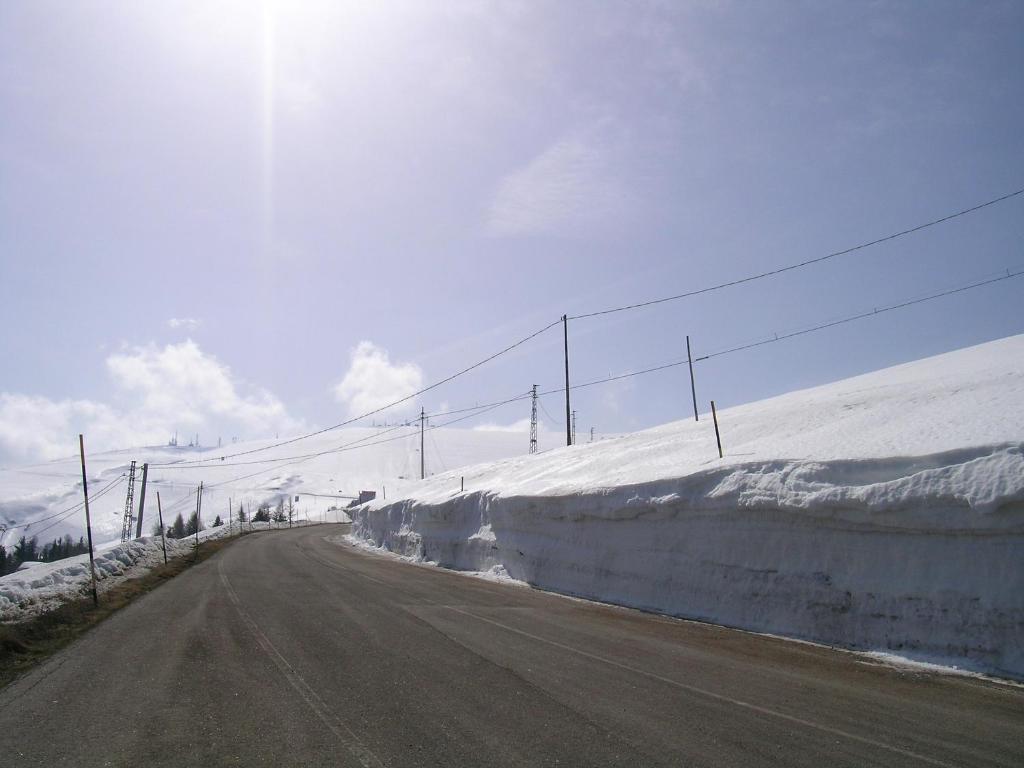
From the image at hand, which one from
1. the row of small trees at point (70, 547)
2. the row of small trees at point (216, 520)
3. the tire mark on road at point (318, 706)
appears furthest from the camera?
the row of small trees at point (70, 547)


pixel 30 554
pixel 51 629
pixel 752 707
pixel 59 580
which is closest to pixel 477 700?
pixel 752 707

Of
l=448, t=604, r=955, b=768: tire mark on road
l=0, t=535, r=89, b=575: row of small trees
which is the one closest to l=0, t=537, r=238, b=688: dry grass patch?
l=448, t=604, r=955, b=768: tire mark on road

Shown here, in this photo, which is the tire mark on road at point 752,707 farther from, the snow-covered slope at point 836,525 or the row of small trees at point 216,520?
the row of small trees at point 216,520

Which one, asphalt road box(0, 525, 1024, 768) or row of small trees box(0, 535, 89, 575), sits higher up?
asphalt road box(0, 525, 1024, 768)

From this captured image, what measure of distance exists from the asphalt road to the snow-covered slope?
116 centimetres

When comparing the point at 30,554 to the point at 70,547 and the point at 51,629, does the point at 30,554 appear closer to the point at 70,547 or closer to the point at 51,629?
the point at 70,547

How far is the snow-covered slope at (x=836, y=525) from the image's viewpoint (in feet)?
29.5

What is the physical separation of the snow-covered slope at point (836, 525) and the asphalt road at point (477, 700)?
1159 millimetres

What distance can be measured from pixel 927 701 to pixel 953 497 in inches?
149

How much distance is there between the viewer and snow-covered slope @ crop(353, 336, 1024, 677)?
8992mm

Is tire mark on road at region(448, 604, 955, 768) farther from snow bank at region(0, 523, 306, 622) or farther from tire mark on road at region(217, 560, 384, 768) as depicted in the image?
snow bank at region(0, 523, 306, 622)

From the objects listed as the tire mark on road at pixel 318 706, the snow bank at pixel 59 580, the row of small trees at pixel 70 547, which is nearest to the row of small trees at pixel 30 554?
the row of small trees at pixel 70 547

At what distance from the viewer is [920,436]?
12.1 meters

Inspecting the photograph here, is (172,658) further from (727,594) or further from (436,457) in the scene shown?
(436,457)
